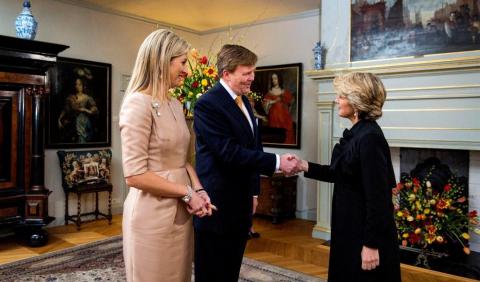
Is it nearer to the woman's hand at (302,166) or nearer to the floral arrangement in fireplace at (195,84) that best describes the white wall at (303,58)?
the floral arrangement in fireplace at (195,84)

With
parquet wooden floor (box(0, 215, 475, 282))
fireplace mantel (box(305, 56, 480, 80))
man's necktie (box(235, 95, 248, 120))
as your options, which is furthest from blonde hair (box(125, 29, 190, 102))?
fireplace mantel (box(305, 56, 480, 80))

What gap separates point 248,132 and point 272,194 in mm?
3425

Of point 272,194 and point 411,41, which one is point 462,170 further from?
point 272,194

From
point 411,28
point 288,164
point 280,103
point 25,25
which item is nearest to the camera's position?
point 288,164

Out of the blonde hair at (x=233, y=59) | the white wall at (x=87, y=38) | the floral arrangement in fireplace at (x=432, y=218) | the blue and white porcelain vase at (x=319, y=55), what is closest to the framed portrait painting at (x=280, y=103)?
the blue and white porcelain vase at (x=319, y=55)

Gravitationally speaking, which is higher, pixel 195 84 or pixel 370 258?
pixel 195 84

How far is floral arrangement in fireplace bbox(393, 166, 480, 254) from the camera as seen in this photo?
3.39 meters

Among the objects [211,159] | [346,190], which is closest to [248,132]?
[211,159]

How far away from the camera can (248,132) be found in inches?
73.8

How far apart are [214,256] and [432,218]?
243 centimetres

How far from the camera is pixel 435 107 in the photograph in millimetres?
3621

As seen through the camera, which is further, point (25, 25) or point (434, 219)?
point (25, 25)

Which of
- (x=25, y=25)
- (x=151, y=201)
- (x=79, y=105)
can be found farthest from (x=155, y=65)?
(x=79, y=105)

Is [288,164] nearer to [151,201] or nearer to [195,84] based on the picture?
[151,201]
